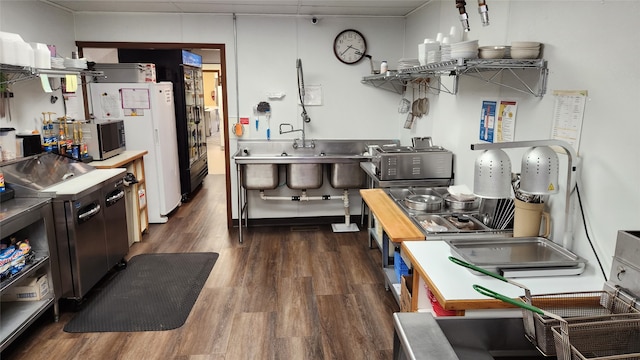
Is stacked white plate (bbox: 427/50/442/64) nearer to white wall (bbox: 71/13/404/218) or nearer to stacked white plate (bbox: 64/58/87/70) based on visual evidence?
white wall (bbox: 71/13/404/218)

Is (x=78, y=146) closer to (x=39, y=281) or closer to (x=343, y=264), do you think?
(x=39, y=281)

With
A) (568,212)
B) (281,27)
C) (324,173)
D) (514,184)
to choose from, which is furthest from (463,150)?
(281,27)

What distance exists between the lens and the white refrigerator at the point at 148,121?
15.2 feet

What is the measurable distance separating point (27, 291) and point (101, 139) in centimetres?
169

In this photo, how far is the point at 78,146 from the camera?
12.2 feet

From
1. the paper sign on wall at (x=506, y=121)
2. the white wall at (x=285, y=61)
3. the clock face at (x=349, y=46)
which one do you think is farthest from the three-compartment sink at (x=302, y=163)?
the paper sign on wall at (x=506, y=121)

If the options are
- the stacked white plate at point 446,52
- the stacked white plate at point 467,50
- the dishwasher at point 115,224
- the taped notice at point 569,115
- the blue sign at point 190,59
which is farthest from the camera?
the blue sign at point 190,59

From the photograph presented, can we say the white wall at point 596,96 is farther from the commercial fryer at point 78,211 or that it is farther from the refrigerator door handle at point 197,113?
the refrigerator door handle at point 197,113

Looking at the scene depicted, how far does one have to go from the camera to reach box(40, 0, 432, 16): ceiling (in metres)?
3.87

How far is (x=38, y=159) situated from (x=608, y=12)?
12.3ft

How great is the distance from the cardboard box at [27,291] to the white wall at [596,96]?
3066 mm

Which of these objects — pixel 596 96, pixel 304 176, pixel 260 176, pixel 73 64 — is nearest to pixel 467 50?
pixel 596 96

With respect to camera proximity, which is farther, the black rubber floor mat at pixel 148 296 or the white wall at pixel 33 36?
the white wall at pixel 33 36

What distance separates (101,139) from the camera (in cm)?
392
